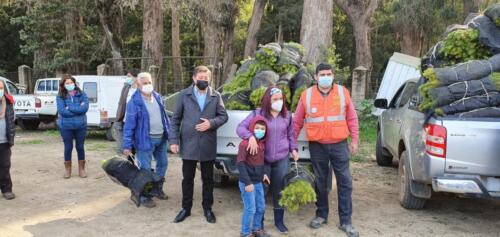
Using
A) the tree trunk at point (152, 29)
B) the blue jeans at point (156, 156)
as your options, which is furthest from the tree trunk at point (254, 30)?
the blue jeans at point (156, 156)

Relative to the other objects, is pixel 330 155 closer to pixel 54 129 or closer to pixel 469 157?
pixel 469 157

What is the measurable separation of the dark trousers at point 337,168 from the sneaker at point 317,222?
24 centimetres

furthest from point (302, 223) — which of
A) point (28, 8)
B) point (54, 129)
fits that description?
point (28, 8)

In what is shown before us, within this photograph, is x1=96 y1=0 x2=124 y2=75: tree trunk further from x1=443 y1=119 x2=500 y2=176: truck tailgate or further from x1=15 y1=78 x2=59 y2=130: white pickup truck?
x1=443 y1=119 x2=500 y2=176: truck tailgate

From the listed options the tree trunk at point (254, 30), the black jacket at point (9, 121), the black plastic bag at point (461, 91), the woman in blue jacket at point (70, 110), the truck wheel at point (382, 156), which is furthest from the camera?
the tree trunk at point (254, 30)

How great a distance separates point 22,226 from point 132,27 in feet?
84.1

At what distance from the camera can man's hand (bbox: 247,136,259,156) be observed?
480cm

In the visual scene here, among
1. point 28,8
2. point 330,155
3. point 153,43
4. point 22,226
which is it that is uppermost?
point 28,8

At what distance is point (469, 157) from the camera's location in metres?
4.80

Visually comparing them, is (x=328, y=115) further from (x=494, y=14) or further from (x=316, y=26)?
(x=316, y=26)

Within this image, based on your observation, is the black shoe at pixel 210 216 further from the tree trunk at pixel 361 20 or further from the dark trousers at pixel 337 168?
the tree trunk at pixel 361 20

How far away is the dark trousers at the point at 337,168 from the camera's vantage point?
5.10 m

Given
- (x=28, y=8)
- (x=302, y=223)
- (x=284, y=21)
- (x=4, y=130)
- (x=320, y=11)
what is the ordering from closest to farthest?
(x=302, y=223)
(x=4, y=130)
(x=320, y=11)
(x=28, y=8)
(x=284, y=21)

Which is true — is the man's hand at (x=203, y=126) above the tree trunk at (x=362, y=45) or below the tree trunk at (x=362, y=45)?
below
